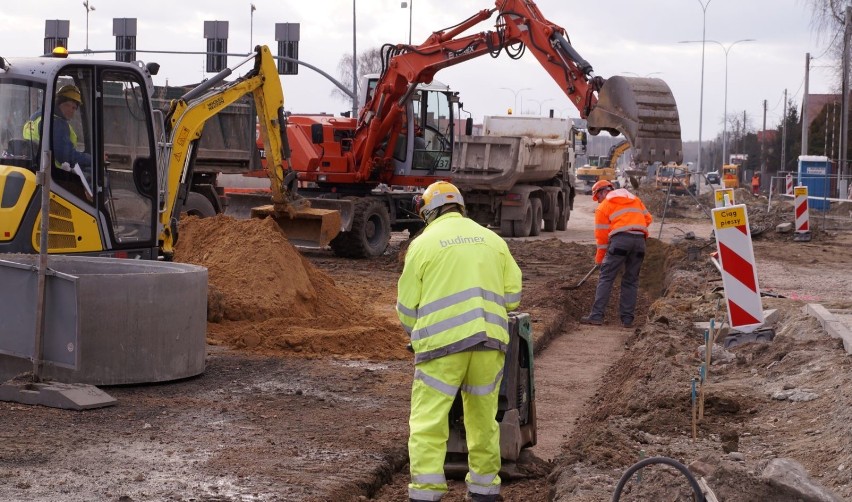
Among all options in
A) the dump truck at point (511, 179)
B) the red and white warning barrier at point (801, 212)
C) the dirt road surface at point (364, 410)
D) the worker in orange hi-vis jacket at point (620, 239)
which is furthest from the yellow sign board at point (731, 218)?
the red and white warning barrier at point (801, 212)

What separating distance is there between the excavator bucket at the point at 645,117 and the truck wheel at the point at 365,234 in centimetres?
674

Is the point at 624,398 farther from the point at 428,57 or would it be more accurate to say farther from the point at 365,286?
the point at 428,57

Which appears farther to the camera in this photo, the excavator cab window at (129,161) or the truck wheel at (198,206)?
the truck wheel at (198,206)

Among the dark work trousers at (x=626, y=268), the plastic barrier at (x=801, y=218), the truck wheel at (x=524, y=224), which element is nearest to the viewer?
the dark work trousers at (x=626, y=268)

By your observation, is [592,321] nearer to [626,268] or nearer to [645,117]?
[626,268]

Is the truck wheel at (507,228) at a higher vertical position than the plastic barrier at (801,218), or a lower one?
lower

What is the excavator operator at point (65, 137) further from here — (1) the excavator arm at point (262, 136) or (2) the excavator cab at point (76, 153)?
(1) the excavator arm at point (262, 136)

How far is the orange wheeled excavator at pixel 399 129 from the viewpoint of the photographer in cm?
1811

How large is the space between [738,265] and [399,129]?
38.0 ft

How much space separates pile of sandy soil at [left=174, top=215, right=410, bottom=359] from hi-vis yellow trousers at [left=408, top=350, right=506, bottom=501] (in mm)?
4831

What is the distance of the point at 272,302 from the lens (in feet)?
41.0

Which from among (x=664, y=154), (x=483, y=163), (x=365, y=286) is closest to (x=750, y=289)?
(x=664, y=154)

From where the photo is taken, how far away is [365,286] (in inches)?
655

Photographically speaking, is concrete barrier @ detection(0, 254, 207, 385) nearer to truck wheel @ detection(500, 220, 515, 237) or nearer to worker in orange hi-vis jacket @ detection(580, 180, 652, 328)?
worker in orange hi-vis jacket @ detection(580, 180, 652, 328)
